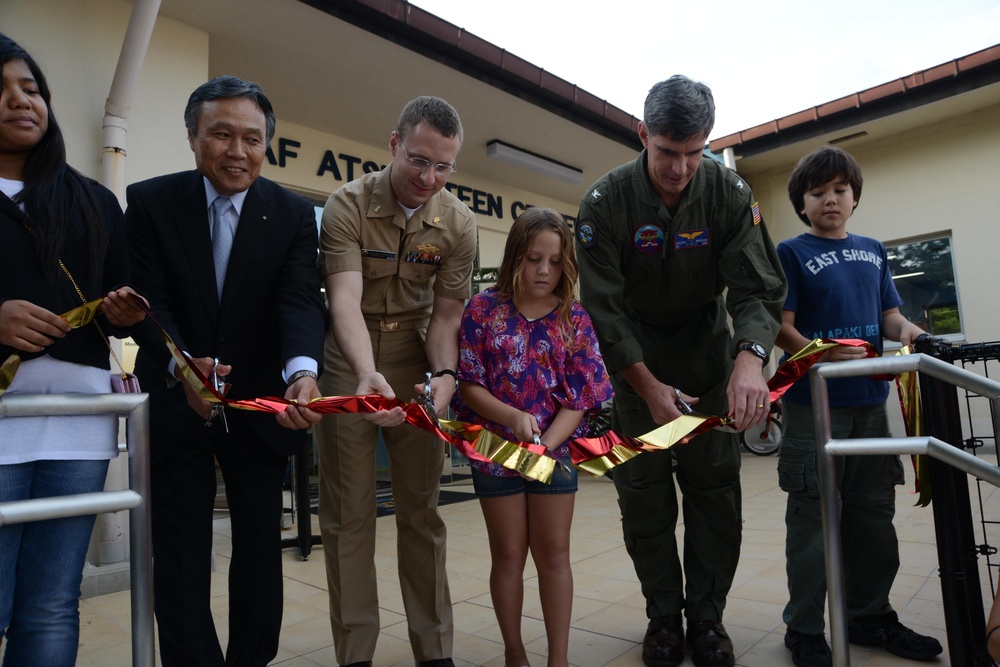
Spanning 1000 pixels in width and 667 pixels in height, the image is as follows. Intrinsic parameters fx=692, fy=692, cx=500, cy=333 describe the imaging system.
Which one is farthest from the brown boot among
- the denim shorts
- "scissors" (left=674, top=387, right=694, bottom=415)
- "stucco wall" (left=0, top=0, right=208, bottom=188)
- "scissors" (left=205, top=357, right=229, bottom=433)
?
"stucco wall" (left=0, top=0, right=208, bottom=188)

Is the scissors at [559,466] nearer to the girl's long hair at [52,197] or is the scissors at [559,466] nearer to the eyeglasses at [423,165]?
the eyeglasses at [423,165]

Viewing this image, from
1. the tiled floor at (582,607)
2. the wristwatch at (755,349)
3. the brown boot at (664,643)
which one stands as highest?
the wristwatch at (755,349)

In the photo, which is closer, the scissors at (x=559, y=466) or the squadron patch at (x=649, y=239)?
the scissors at (x=559, y=466)

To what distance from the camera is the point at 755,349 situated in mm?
2135

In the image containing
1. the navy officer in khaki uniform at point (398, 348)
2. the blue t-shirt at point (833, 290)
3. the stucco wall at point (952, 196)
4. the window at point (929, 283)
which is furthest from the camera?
the window at point (929, 283)

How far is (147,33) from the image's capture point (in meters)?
3.88

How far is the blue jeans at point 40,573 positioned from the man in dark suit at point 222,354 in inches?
10.6

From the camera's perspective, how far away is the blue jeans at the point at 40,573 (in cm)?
152

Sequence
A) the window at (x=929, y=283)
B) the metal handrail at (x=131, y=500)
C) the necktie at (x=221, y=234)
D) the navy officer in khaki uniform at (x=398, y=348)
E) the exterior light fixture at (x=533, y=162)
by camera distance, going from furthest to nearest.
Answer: the window at (x=929, y=283) → the exterior light fixture at (x=533, y=162) → the navy officer in khaki uniform at (x=398, y=348) → the necktie at (x=221, y=234) → the metal handrail at (x=131, y=500)

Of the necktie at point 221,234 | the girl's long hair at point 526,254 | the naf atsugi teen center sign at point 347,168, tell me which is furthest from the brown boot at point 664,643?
the naf atsugi teen center sign at point 347,168

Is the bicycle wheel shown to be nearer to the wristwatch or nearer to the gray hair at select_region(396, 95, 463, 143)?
the wristwatch

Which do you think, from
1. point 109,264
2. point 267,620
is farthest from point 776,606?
point 109,264

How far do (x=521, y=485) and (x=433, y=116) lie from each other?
120cm

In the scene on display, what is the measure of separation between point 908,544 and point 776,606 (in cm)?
156
